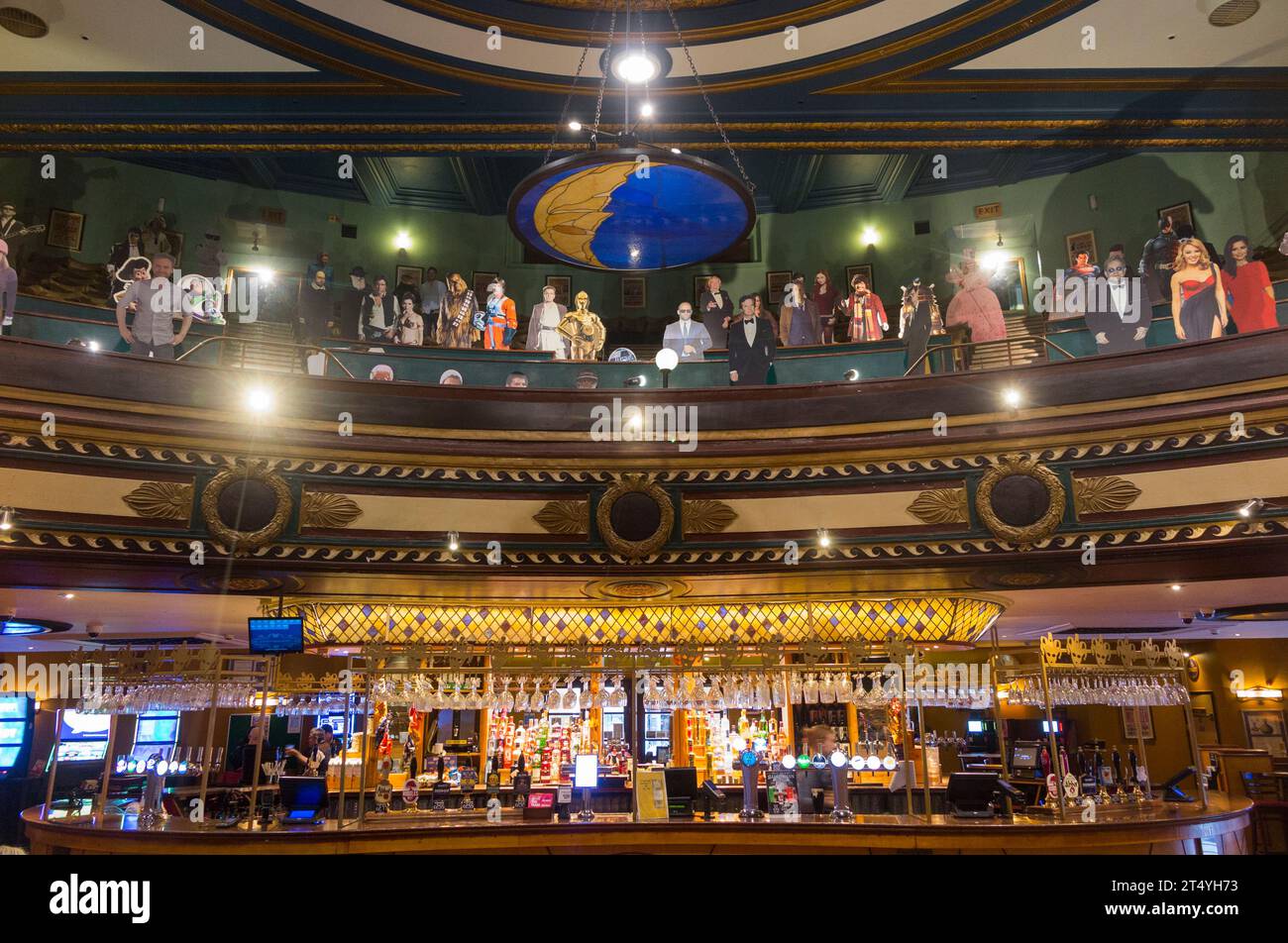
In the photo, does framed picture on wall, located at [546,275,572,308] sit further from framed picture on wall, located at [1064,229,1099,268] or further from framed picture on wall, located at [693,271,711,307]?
framed picture on wall, located at [1064,229,1099,268]

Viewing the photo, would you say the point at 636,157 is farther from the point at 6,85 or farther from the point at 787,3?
the point at 6,85

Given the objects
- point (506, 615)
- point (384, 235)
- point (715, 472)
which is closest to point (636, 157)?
point (715, 472)

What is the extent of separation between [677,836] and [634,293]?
9.43m

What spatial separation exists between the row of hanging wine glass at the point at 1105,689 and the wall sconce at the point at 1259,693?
29.9 ft

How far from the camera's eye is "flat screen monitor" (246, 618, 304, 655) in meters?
8.17

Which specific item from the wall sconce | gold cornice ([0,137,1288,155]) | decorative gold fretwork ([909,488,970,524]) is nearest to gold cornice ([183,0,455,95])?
gold cornice ([0,137,1288,155])

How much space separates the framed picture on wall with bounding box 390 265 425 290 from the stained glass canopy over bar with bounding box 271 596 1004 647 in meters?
6.31

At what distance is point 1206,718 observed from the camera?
54.1ft

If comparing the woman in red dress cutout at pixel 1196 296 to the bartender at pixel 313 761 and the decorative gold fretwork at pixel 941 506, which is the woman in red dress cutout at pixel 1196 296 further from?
the bartender at pixel 313 761

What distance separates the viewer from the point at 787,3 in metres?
8.16

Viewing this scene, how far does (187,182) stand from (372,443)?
8324 millimetres

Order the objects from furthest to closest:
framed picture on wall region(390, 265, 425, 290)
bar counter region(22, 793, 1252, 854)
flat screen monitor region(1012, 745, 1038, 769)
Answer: framed picture on wall region(390, 265, 425, 290) < flat screen monitor region(1012, 745, 1038, 769) < bar counter region(22, 793, 1252, 854)

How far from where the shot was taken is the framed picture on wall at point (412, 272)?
14.3 meters

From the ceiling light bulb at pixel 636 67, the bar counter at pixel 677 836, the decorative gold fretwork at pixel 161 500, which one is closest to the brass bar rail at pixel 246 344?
the decorative gold fretwork at pixel 161 500
